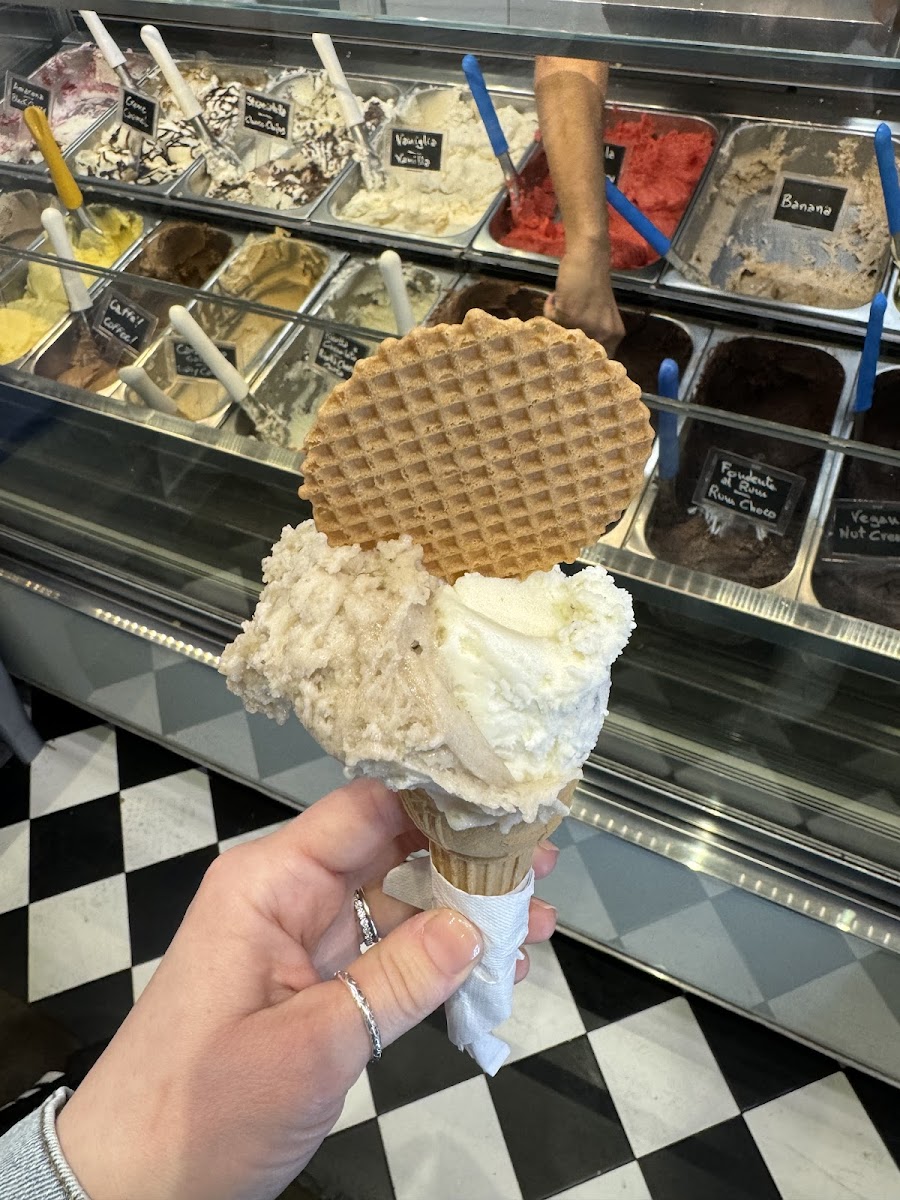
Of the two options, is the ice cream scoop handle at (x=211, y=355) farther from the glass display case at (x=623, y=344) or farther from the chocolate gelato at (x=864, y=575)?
the chocolate gelato at (x=864, y=575)

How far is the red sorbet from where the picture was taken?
2.27 metres

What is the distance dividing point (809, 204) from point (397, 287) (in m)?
1.04

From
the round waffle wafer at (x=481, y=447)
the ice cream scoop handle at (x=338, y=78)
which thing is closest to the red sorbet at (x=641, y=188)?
the ice cream scoop handle at (x=338, y=78)

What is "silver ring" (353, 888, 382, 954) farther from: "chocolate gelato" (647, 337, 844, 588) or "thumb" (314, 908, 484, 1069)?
"chocolate gelato" (647, 337, 844, 588)

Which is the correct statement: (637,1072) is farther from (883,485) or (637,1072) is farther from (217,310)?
(217,310)

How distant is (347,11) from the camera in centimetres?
146

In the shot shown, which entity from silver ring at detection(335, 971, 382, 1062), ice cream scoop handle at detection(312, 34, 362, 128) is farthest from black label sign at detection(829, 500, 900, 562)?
ice cream scoop handle at detection(312, 34, 362, 128)

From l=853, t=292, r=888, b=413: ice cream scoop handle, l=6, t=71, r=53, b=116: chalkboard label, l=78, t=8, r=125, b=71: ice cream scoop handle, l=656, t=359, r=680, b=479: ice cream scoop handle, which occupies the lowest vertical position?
l=656, t=359, r=680, b=479: ice cream scoop handle

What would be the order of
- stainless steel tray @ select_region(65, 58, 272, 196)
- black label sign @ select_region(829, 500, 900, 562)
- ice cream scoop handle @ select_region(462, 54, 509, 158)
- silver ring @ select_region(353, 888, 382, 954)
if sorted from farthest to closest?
1. stainless steel tray @ select_region(65, 58, 272, 196)
2. ice cream scoop handle @ select_region(462, 54, 509, 158)
3. black label sign @ select_region(829, 500, 900, 562)
4. silver ring @ select_region(353, 888, 382, 954)

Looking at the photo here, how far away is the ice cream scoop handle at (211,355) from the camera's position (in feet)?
5.95

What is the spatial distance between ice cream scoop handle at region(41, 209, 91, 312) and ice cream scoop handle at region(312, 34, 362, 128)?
30.7 inches

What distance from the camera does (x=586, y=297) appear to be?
198 cm

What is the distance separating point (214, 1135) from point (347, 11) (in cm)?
164

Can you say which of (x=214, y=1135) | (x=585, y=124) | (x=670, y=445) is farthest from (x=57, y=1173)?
(x=585, y=124)
